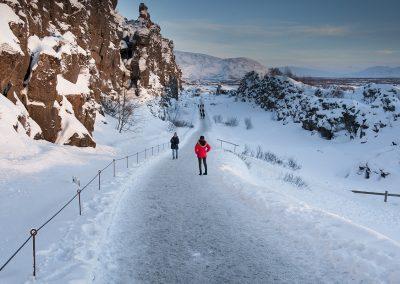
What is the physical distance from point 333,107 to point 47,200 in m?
64.8

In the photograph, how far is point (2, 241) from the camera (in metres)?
10.3

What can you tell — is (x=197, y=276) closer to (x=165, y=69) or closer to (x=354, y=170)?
(x=354, y=170)

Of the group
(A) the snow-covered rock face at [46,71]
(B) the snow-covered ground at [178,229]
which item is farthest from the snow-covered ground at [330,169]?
(A) the snow-covered rock face at [46,71]

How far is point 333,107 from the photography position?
232 ft

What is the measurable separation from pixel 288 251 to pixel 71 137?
882 inches

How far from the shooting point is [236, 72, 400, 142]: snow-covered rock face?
6203 cm

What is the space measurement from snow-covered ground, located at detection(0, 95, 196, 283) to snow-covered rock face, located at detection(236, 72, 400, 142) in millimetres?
47996

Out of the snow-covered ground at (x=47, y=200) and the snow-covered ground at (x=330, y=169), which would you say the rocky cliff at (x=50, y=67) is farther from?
the snow-covered ground at (x=330, y=169)

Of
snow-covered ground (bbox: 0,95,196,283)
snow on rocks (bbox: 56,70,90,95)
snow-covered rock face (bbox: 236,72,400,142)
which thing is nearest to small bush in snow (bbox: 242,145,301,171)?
snow on rocks (bbox: 56,70,90,95)

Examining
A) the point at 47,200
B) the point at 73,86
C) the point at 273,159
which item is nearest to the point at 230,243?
the point at 47,200

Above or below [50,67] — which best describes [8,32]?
above

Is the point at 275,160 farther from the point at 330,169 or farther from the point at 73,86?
the point at 73,86

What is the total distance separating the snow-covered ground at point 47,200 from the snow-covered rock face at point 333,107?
47996 millimetres

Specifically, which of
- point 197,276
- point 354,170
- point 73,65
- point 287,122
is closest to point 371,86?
point 287,122
